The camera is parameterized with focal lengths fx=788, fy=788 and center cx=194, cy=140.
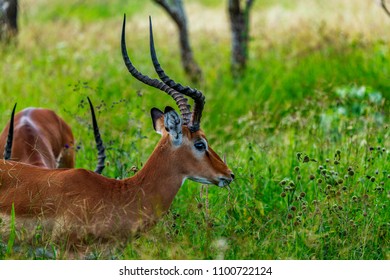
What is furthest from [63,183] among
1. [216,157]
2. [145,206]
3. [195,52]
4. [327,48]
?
[195,52]

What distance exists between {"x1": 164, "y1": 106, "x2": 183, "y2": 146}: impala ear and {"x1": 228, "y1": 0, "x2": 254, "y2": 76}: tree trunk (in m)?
5.20

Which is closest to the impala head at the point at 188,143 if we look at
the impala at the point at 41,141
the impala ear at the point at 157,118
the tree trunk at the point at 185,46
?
the impala ear at the point at 157,118

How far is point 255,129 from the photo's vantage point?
282 inches

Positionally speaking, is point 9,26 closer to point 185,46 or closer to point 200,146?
point 185,46

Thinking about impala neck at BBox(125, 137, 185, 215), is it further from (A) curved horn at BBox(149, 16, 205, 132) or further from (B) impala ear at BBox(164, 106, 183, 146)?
(A) curved horn at BBox(149, 16, 205, 132)

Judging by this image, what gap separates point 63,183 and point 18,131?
148 centimetres

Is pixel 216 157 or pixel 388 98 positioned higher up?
pixel 388 98

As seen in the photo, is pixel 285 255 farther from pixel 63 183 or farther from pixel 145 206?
pixel 63 183

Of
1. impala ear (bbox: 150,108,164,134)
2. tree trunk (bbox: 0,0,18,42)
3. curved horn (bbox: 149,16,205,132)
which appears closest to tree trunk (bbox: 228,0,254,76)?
tree trunk (bbox: 0,0,18,42)

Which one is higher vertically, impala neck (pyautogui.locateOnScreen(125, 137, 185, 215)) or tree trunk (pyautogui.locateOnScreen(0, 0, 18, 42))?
tree trunk (pyautogui.locateOnScreen(0, 0, 18, 42))

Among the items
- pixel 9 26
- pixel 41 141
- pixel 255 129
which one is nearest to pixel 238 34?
pixel 255 129

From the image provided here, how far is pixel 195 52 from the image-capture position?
12297 millimetres

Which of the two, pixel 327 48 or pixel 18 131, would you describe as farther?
pixel 327 48

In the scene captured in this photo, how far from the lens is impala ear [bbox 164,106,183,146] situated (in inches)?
192
